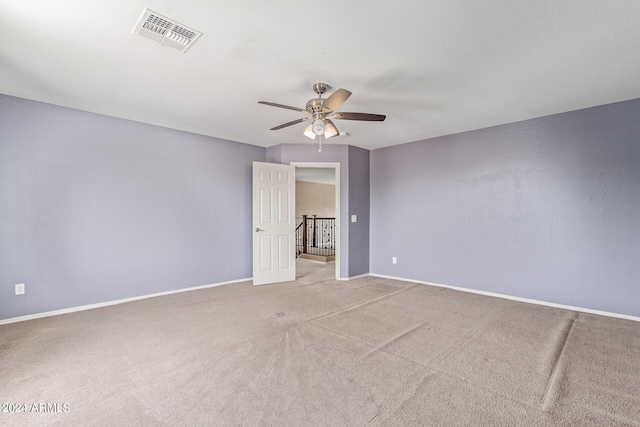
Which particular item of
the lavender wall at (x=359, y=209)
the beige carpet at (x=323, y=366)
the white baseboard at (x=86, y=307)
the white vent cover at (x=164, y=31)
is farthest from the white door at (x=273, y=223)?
the white vent cover at (x=164, y=31)

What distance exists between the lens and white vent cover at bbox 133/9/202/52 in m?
1.96

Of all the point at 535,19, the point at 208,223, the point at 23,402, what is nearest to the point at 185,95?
the point at 208,223

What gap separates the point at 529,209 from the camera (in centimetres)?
398

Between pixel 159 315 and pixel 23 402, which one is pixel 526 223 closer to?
pixel 159 315

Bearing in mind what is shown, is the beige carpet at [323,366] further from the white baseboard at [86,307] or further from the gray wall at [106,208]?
the gray wall at [106,208]

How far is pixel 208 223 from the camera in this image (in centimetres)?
482

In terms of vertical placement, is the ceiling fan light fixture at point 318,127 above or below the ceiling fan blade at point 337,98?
below

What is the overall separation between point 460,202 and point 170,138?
4732 millimetres

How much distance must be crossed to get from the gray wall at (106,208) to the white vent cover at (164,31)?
2353 millimetres

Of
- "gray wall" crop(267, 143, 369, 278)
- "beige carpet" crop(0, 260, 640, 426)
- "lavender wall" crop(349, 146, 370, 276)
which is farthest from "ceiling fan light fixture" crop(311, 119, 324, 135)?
"lavender wall" crop(349, 146, 370, 276)

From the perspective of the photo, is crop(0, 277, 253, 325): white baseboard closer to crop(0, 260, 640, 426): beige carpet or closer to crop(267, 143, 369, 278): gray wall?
crop(0, 260, 640, 426): beige carpet

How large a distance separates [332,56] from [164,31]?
1295 millimetres

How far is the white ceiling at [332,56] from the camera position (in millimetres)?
1901

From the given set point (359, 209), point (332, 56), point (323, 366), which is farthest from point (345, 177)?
point (323, 366)
